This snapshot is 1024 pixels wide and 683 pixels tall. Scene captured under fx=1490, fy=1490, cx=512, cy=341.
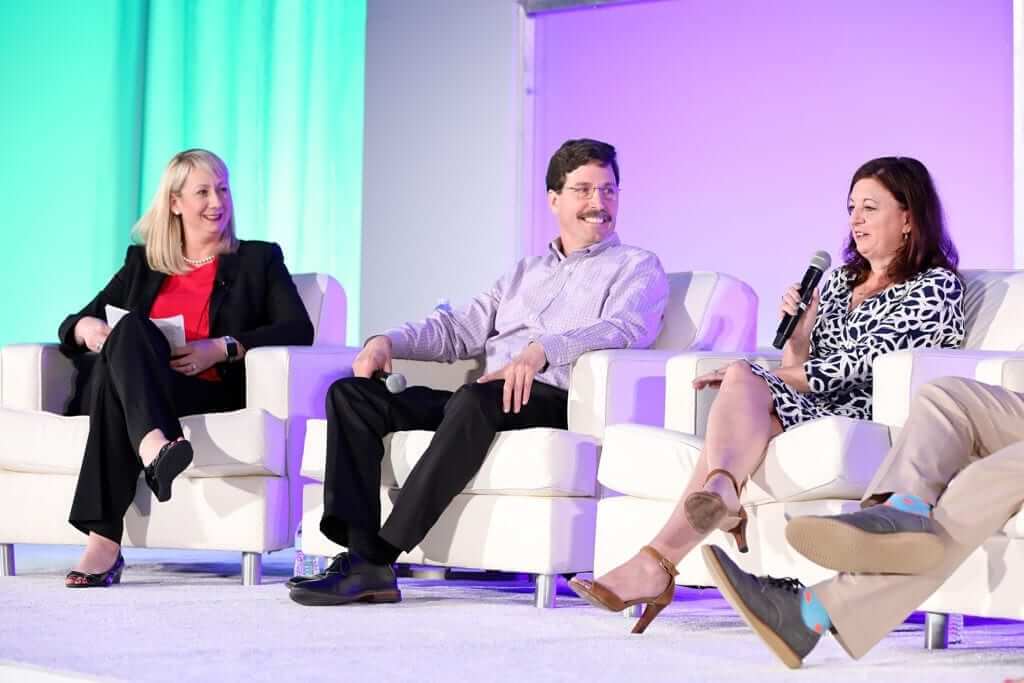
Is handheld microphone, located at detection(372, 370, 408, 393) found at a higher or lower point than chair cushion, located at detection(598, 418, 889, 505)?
higher

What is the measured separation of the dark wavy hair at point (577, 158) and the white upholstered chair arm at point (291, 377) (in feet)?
2.41

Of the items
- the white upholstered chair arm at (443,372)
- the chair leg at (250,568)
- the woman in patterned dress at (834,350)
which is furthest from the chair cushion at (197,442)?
the woman in patterned dress at (834,350)

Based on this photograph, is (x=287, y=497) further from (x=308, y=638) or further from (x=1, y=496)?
(x=308, y=638)

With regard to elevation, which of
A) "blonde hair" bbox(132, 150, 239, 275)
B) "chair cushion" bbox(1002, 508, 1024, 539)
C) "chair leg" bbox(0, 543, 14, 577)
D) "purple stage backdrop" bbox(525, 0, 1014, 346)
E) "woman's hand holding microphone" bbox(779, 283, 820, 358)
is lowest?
"chair leg" bbox(0, 543, 14, 577)

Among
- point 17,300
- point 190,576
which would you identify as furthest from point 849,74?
point 17,300

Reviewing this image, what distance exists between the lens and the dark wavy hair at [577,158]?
390 cm

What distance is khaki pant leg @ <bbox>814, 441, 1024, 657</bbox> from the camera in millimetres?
2326

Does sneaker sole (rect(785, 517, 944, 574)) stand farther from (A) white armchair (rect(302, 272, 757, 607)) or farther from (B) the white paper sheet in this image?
(B) the white paper sheet

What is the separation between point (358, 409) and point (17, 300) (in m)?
3.48

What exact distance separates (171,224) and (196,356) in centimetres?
58

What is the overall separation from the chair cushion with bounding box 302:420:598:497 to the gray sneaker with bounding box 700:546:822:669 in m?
0.99

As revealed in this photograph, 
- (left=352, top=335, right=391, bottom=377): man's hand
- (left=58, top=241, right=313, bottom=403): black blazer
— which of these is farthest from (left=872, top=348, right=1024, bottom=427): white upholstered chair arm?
(left=58, top=241, right=313, bottom=403): black blazer

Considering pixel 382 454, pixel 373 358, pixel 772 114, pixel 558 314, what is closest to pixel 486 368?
pixel 558 314

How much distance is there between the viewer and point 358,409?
11.5 ft
